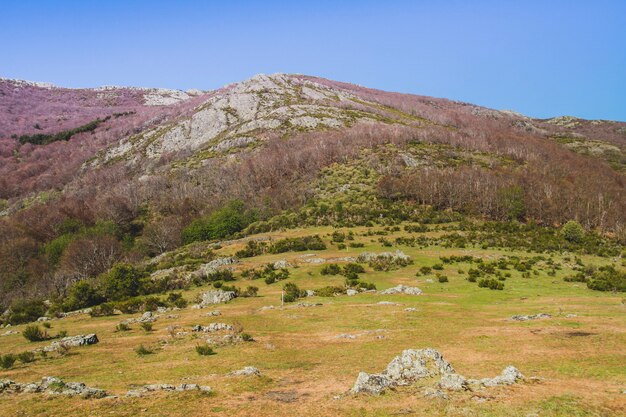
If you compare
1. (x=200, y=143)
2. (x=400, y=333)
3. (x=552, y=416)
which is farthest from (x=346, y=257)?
(x=200, y=143)

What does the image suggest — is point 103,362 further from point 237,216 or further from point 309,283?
point 237,216

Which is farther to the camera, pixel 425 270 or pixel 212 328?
pixel 425 270

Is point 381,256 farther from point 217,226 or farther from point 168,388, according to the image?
point 217,226

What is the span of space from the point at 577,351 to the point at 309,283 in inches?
1241

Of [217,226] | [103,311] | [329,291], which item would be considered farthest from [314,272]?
[217,226]

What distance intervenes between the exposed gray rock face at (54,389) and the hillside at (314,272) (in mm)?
140

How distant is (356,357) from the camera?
66.2 ft

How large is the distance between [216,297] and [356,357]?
2393cm

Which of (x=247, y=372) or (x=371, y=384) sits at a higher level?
(x=371, y=384)

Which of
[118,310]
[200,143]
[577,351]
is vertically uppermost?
[200,143]

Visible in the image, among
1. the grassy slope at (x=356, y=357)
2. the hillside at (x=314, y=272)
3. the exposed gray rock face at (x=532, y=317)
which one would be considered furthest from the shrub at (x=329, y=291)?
the exposed gray rock face at (x=532, y=317)

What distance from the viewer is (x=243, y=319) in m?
31.5

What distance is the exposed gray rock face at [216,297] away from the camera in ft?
132

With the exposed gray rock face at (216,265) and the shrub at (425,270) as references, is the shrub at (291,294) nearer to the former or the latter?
the exposed gray rock face at (216,265)
